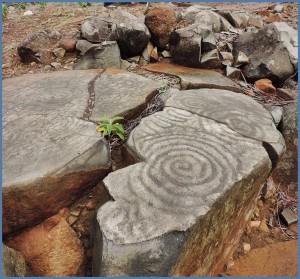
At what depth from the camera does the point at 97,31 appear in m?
4.13

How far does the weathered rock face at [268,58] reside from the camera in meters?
3.49

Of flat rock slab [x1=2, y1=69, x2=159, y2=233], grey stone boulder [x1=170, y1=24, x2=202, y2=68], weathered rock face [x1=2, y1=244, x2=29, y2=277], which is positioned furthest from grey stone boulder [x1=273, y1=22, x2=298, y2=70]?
weathered rock face [x1=2, y1=244, x2=29, y2=277]

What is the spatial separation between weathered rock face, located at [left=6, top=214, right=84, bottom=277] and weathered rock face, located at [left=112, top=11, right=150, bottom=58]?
2.53m

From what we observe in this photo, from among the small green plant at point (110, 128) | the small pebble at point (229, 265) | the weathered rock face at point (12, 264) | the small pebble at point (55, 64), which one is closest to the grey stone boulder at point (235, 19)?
the small pebble at point (55, 64)

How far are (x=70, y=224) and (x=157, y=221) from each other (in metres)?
0.71

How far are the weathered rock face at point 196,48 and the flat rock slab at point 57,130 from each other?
2.79 ft

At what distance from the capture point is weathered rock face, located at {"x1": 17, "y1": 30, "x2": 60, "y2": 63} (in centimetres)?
412

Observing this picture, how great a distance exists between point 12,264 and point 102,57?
2561mm

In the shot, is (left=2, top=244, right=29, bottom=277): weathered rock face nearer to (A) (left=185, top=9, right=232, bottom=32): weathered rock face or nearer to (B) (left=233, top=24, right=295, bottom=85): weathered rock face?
(B) (left=233, top=24, right=295, bottom=85): weathered rock face

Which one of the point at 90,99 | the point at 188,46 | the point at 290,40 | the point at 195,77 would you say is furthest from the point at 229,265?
the point at 290,40

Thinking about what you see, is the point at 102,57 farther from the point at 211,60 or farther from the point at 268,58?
the point at 268,58

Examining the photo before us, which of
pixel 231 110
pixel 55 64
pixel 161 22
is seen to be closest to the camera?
pixel 231 110

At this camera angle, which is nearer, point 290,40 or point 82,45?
point 290,40

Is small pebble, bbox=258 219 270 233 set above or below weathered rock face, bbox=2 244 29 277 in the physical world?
below
